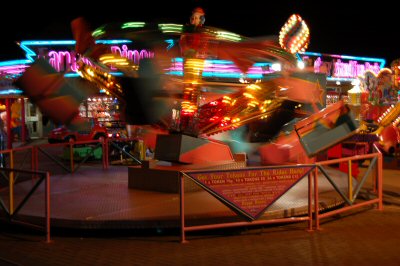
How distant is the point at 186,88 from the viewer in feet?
33.6

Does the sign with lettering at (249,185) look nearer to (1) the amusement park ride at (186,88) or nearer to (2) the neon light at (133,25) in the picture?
(1) the amusement park ride at (186,88)

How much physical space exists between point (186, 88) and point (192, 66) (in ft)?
1.61

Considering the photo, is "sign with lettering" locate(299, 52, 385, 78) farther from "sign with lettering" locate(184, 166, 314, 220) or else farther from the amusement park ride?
"sign with lettering" locate(184, 166, 314, 220)

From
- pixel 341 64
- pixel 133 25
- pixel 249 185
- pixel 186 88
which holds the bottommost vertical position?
pixel 249 185

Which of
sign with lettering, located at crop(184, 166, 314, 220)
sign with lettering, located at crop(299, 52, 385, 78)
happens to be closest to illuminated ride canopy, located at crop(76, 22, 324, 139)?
sign with lettering, located at crop(184, 166, 314, 220)

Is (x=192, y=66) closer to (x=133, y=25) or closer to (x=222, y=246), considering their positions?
(x=133, y=25)

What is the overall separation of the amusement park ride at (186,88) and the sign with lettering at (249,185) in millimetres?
2176

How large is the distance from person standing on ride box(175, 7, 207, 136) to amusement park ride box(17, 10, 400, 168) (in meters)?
0.02

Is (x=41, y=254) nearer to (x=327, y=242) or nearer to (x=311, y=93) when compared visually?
(x=327, y=242)

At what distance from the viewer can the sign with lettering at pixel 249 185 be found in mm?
7285

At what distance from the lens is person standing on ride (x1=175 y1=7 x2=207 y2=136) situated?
372 inches

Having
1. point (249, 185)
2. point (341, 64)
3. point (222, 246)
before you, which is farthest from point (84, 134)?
point (341, 64)

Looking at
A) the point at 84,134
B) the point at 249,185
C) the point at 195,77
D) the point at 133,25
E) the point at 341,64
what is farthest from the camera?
the point at 341,64

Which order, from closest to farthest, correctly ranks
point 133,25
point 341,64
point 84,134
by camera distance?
point 133,25, point 84,134, point 341,64
